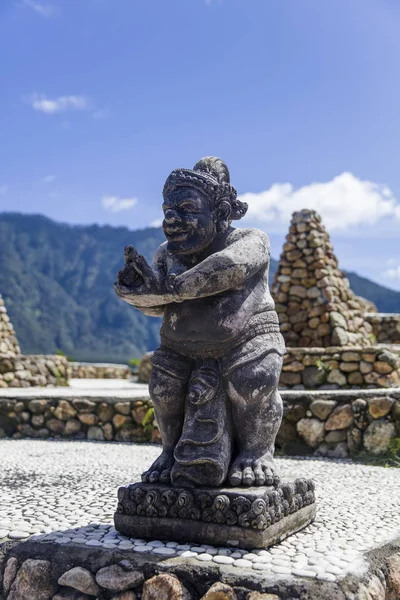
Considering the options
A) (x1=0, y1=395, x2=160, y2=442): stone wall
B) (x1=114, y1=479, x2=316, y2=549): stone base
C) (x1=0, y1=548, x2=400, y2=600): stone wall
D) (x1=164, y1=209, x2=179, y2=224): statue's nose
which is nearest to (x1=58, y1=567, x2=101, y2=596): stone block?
(x1=0, y1=548, x2=400, y2=600): stone wall

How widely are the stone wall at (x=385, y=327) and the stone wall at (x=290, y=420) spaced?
7.51m

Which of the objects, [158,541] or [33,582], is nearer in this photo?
[33,582]

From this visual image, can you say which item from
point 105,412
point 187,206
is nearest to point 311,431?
point 105,412

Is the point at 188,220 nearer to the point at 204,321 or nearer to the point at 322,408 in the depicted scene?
the point at 204,321

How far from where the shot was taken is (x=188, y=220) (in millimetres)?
3537

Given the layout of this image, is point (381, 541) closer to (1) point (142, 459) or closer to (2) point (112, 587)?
(2) point (112, 587)

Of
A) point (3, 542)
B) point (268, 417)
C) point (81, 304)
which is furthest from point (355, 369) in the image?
point (81, 304)

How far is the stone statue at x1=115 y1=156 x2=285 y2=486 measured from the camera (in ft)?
11.0

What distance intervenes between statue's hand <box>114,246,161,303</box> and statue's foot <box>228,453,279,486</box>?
3.25ft

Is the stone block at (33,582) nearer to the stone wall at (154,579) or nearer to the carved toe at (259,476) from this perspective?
the stone wall at (154,579)

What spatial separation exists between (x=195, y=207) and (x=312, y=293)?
28.1 feet

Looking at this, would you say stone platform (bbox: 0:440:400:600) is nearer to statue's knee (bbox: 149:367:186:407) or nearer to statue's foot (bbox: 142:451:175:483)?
statue's foot (bbox: 142:451:175:483)

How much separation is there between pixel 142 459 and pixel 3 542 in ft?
11.1

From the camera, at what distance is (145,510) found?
329 cm
